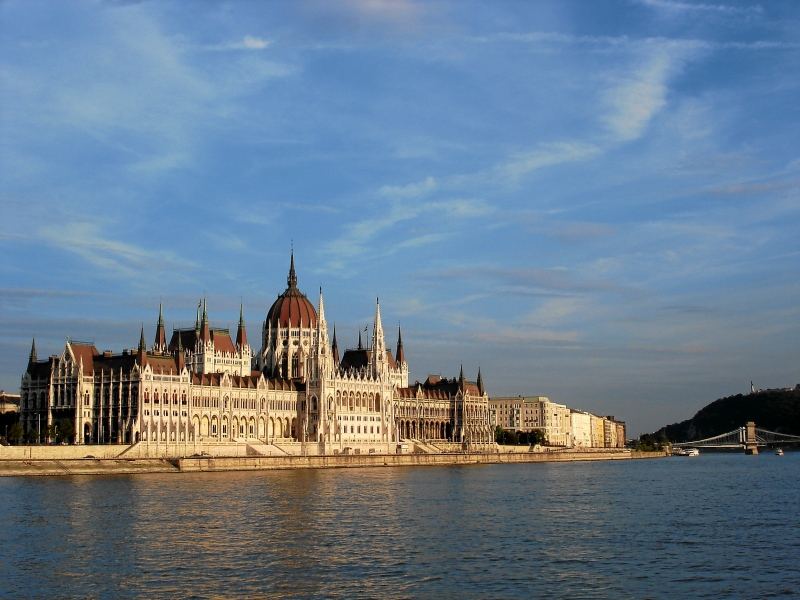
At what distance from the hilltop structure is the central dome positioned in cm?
21

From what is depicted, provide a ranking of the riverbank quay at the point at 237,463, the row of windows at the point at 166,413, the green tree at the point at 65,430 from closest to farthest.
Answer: the riverbank quay at the point at 237,463 < the green tree at the point at 65,430 < the row of windows at the point at 166,413

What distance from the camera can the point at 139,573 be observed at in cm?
3906

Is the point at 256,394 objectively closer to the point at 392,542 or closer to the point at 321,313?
the point at 321,313

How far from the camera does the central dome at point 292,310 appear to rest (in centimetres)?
17688

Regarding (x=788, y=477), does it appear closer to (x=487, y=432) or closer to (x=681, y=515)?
(x=681, y=515)

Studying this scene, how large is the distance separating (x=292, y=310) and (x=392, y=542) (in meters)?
132

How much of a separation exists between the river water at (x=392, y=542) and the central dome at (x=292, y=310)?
9210 centimetres

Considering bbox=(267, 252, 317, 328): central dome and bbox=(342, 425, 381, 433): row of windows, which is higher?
bbox=(267, 252, 317, 328): central dome

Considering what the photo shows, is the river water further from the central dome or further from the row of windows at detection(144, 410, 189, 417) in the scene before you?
the central dome

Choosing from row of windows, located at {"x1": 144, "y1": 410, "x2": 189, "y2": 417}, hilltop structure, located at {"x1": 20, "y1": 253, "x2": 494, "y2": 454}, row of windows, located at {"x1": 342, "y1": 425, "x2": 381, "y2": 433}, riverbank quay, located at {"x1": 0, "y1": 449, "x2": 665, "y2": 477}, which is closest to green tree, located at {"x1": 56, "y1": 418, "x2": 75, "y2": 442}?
hilltop structure, located at {"x1": 20, "y1": 253, "x2": 494, "y2": 454}

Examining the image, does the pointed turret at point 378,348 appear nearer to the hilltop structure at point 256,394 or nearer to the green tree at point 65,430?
the hilltop structure at point 256,394

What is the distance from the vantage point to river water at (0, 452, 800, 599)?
3691 centimetres

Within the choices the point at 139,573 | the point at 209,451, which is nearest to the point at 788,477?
the point at 209,451

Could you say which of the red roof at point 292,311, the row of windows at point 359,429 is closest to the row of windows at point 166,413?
the row of windows at point 359,429
